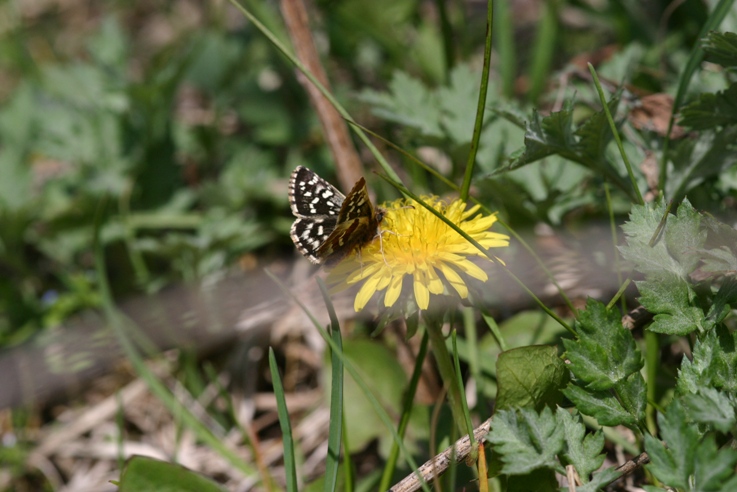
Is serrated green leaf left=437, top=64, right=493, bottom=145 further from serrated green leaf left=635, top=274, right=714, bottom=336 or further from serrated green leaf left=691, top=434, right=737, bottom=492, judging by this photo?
serrated green leaf left=691, top=434, right=737, bottom=492

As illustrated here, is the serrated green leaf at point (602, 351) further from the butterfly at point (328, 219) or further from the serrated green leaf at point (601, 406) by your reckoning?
the butterfly at point (328, 219)

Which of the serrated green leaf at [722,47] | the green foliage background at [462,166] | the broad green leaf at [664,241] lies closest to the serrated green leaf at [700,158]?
the green foliage background at [462,166]

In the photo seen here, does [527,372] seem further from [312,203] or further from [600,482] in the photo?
[312,203]

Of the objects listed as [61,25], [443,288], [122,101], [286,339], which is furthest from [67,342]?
[61,25]

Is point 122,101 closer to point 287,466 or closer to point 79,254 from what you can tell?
point 79,254

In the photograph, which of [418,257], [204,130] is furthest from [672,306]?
Result: [204,130]

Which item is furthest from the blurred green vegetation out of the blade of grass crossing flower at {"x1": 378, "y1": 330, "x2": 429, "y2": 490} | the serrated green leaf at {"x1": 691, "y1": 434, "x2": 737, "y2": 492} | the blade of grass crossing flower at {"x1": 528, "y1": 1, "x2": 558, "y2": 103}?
the serrated green leaf at {"x1": 691, "y1": 434, "x2": 737, "y2": 492}
